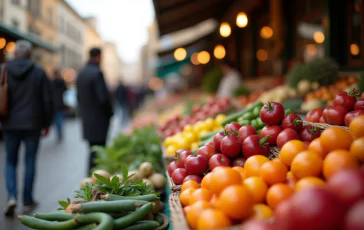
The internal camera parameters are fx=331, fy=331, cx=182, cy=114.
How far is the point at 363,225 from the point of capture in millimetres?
1080

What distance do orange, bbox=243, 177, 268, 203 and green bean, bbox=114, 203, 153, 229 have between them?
76cm

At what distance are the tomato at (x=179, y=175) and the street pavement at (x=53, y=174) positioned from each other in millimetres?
2510

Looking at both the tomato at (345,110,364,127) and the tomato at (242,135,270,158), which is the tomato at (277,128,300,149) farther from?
the tomato at (345,110,364,127)

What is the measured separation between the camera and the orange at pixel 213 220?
64.1 inches

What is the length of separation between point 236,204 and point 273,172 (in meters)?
0.45

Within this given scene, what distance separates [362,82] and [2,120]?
484 cm

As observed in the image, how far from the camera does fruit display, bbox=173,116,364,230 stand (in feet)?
3.89

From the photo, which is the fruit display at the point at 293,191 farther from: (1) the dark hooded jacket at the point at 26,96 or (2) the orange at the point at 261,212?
(1) the dark hooded jacket at the point at 26,96

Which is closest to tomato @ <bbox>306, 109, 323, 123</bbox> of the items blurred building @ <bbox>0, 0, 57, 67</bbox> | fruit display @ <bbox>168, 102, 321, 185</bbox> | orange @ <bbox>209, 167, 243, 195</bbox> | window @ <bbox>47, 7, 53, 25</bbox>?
fruit display @ <bbox>168, 102, 321, 185</bbox>

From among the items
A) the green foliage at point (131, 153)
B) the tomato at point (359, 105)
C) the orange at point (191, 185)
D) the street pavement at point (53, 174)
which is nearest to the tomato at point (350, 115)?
the tomato at point (359, 105)

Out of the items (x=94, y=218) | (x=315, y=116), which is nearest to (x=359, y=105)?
(x=315, y=116)

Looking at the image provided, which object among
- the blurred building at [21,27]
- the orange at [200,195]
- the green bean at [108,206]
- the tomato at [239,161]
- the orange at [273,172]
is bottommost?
the green bean at [108,206]

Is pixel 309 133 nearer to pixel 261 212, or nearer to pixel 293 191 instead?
pixel 293 191

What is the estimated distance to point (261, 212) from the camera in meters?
1.70
